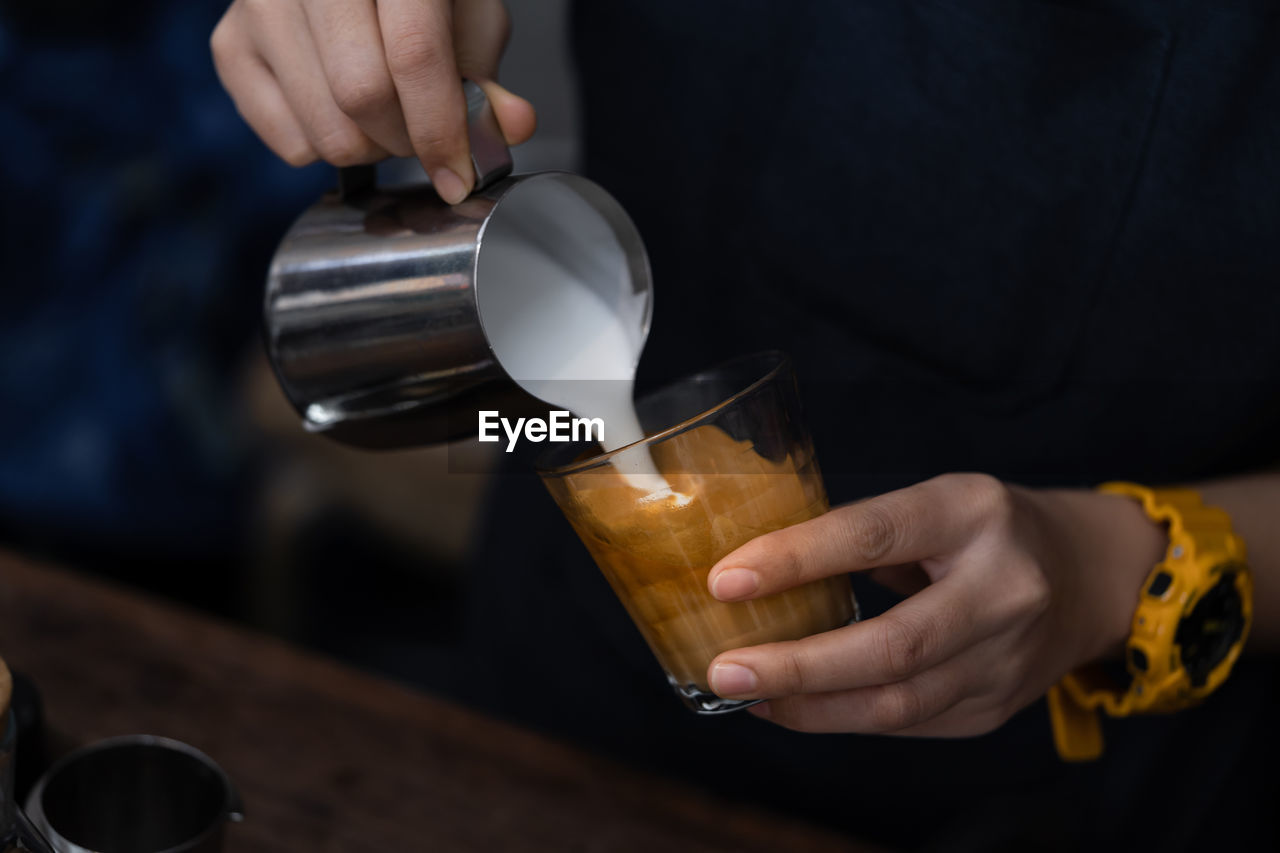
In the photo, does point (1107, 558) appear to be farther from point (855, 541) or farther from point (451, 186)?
point (451, 186)

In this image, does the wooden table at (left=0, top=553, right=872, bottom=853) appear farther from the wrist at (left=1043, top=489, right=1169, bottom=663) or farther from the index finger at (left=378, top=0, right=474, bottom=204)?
the index finger at (left=378, top=0, right=474, bottom=204)

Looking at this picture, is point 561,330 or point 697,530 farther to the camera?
point 561,330

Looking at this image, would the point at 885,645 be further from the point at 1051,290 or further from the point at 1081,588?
the point at 1051,290

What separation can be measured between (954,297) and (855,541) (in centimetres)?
55

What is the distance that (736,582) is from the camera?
0.64 meters

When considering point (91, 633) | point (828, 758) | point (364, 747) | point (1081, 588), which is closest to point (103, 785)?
point (364, 747)

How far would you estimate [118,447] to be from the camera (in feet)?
6.85

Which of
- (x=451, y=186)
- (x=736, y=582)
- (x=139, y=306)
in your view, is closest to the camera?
(x=736, y=582)

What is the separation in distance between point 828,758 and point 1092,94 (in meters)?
0.79

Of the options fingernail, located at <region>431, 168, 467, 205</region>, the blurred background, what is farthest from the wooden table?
the blurred background

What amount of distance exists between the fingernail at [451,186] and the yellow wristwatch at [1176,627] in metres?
0.59

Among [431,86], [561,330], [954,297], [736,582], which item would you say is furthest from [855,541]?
[954,297]

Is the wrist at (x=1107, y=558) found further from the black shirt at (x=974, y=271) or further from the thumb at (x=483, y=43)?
the thumb at (x=483, y=43)

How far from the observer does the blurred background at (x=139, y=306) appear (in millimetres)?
1907
